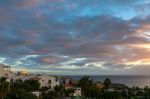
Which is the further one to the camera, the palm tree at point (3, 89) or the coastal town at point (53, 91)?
the coastal town at point (53, 91)

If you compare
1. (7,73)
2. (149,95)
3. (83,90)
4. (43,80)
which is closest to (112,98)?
(149,95)

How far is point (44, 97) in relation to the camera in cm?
5444

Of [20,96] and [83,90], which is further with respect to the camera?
[83,90]

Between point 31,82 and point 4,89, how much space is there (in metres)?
21.1

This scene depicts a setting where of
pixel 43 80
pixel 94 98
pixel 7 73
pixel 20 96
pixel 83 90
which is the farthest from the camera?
pixel 7 73

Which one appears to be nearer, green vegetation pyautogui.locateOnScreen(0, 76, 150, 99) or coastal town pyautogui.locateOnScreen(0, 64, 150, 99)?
green vegetation pyautogui.locateOnScreen(0, 76, 150, 99)

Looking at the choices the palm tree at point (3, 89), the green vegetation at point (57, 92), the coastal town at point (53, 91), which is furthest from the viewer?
the coastal town at point (53, 91)

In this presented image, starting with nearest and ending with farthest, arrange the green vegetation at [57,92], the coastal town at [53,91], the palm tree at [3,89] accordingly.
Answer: the palm tree at [3,89], the green vegetation at [57,92], the coastal town at [53,91]

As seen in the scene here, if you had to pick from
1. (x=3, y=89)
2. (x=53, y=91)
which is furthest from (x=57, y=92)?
(x=3, y=89)

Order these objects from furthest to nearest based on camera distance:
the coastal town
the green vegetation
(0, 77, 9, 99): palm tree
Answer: the coastal town → the green vegetation → (0, 77, 9, 99): palm tree

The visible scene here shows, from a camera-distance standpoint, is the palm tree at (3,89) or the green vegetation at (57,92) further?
the green vegetation at (57,92)

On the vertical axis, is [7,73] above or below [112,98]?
above

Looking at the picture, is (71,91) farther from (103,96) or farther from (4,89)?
(4,89)

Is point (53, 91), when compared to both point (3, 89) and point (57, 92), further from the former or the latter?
point (3, 89)
